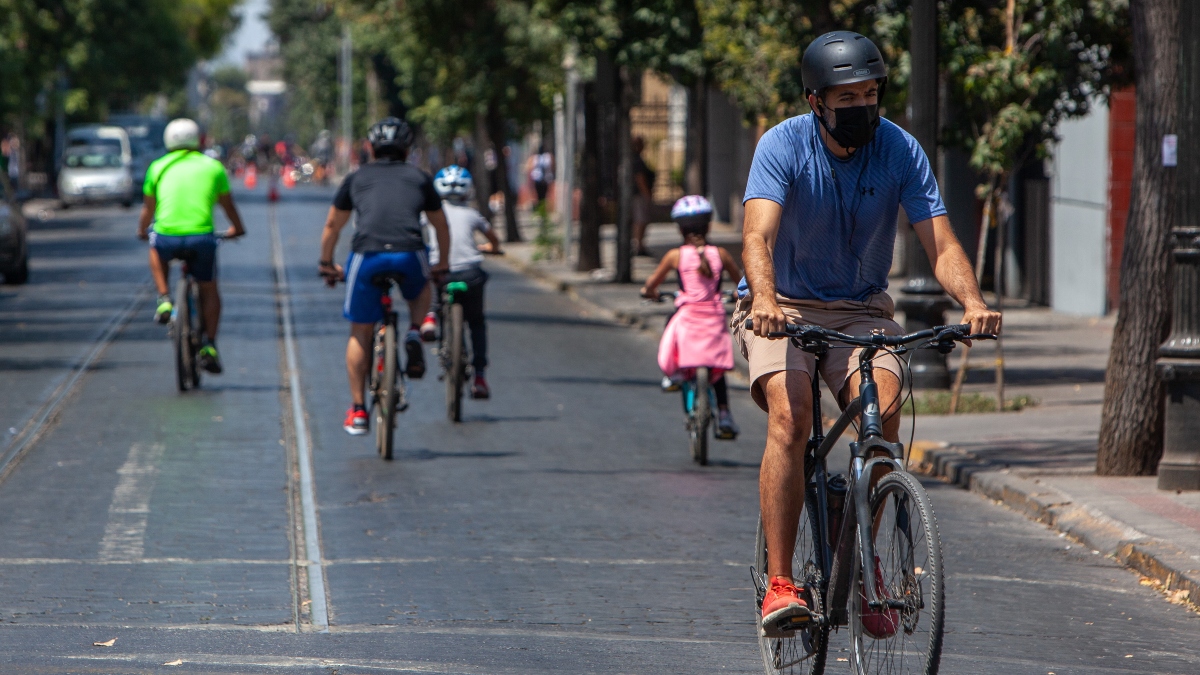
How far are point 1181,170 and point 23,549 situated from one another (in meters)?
5.48

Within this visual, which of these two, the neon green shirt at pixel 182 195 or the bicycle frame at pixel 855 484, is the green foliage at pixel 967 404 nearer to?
the neon green shirt at pixel 182 195

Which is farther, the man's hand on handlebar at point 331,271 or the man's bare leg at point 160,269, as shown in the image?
the man's bare leg at point 160,269

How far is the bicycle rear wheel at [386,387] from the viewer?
31.8 ft

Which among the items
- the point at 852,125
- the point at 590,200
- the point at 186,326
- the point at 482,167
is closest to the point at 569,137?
the point at 590,200

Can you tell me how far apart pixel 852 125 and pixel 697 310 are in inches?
206

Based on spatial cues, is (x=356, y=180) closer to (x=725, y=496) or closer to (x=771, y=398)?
(x=725, y=496)

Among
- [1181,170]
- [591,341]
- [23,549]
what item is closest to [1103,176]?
[591,341]

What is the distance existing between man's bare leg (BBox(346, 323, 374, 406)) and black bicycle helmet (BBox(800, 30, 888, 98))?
5499 mm

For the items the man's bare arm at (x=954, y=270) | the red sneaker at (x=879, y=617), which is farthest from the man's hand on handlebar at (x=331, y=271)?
the red sneaker at (x=879, y=617)

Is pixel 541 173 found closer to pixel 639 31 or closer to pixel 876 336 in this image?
pixel 639 31

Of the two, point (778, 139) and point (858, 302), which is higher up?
point (778, 139)

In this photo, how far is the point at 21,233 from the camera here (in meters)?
22.3

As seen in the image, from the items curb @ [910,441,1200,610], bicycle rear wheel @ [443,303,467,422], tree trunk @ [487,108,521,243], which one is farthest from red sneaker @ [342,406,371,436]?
tree trunk @ [487,108,521,243]

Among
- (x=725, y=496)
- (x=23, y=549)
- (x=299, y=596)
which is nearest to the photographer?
(x=299, y=596)
